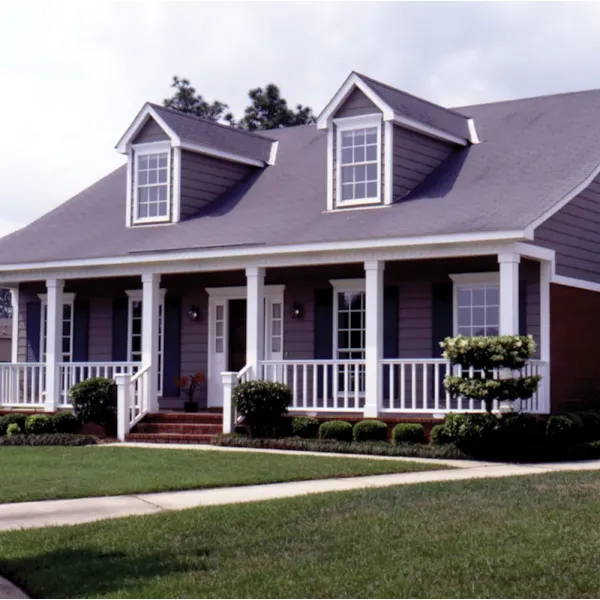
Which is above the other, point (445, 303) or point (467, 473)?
point (445, 303)

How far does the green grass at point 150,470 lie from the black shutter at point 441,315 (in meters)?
4.45

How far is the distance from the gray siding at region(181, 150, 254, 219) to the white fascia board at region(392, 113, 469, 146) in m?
4.80

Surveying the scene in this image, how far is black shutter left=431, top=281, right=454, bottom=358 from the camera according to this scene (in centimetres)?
1942

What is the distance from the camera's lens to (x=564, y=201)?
59.6 ft

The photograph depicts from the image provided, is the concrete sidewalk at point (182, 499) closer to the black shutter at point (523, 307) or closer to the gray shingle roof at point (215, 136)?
the black shutter at point (523, 307)

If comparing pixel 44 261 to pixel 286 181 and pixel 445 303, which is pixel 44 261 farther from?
pixel 445 303

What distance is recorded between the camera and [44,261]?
71.8 feet

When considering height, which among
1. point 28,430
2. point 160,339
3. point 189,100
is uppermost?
point 189,100

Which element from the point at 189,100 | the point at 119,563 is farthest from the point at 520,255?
the point at 189,100

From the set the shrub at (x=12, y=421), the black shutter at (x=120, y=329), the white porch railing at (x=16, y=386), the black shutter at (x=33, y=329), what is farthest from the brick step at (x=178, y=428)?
the black shutter at (x=33, y=329)

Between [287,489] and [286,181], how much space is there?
11494 mm

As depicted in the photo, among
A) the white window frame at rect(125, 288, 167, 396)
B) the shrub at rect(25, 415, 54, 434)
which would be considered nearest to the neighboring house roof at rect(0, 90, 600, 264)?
the white window frame at rect(125, 288, 167, 396)

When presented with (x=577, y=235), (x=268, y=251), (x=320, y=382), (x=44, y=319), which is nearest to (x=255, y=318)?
(x=268, y=251)

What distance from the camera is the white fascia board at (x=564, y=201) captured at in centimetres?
1678
